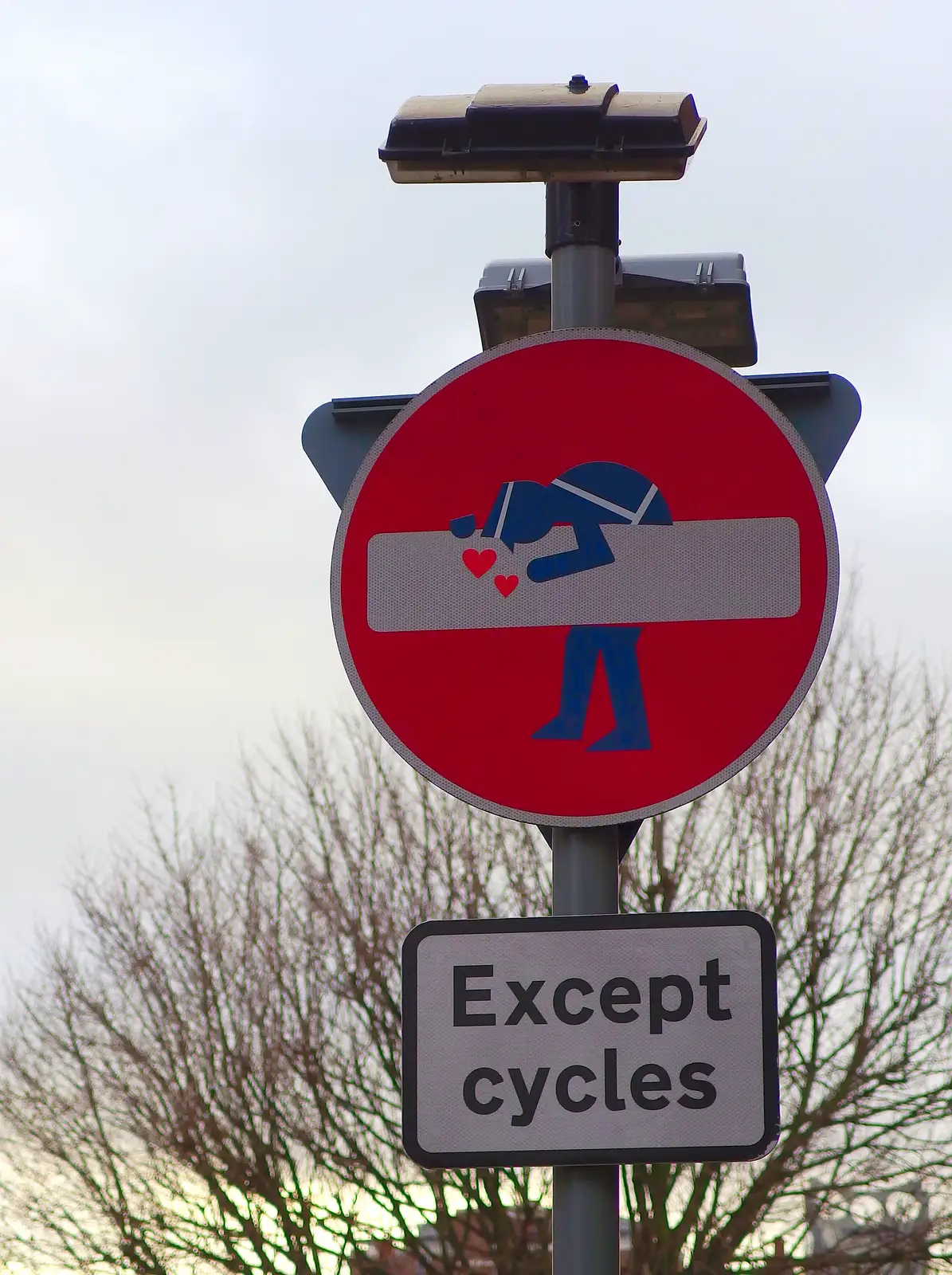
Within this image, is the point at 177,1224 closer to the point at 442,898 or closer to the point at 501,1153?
the point at 442,898

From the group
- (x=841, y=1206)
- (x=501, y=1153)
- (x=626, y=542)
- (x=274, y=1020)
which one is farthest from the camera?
(x=274, y=1020)

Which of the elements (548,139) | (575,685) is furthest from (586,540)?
(548,139)

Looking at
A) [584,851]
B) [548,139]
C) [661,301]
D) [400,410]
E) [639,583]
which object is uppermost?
[661,301]

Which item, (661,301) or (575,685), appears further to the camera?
(661,301)

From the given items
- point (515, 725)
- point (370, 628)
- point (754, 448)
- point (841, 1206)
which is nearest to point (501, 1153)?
point (515, 725)

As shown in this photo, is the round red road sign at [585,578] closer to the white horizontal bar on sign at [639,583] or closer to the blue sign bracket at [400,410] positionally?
the white horizontal bar on sign at [639,583]

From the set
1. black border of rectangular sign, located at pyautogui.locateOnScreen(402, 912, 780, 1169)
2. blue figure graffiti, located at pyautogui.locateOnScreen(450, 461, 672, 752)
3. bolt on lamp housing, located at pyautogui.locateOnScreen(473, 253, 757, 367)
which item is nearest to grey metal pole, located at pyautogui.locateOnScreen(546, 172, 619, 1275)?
black border of rectangular sign, located at pyautogui.locateOnScreen(402, 912, 780, 1169)

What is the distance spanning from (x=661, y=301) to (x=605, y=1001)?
110cm

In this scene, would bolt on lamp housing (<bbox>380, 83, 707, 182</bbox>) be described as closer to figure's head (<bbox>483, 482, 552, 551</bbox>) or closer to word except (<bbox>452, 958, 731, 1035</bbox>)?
figure's head (<bbox>483, 482, 552, 551</bbox>)

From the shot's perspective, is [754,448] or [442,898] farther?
[442,898]

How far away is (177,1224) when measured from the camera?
1495cm

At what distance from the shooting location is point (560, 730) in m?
2.01

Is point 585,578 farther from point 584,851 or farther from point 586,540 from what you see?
point 584,851

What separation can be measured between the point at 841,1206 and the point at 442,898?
4.04 metres
